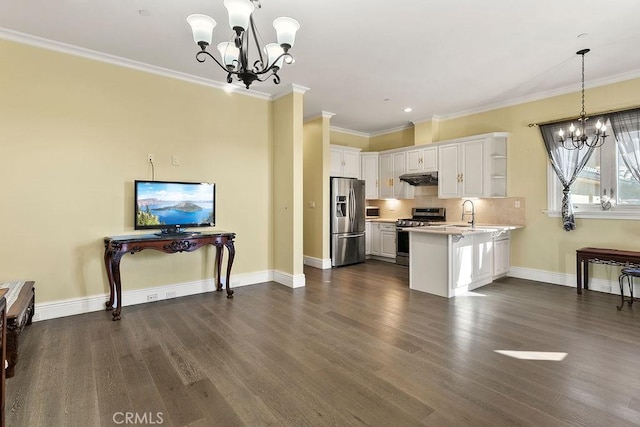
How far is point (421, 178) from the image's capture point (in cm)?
668

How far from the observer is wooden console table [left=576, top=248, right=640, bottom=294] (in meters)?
4.02

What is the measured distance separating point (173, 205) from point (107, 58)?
186 centimetres

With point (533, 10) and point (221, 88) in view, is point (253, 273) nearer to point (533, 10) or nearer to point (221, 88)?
point (221, 88)

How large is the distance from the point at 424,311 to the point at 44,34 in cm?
503

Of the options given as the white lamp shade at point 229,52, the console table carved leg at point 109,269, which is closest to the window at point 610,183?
the white lamp shade at point 229,52

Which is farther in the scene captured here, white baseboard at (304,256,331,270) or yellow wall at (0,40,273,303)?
white baseboard at (304,256,331,270)

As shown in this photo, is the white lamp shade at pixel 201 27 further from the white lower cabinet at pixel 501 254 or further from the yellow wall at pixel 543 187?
the yellow wall at pixel 543 187

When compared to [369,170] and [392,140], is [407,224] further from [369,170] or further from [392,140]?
[392,140]

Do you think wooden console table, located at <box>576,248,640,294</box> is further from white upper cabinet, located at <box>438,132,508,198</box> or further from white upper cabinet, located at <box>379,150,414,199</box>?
white upper cabinet, located at <box>379,150,414,199</box>

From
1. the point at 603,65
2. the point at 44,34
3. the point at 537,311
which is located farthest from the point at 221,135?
the point at 603,65

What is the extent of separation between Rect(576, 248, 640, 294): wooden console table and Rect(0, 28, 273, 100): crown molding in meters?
5.22

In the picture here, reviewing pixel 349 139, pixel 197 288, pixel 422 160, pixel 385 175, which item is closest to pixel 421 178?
pixel 422 160

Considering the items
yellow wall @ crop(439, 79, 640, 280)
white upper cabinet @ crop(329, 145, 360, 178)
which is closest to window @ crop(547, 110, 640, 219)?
yellow wall @ crop(439, 79, 640, 280)

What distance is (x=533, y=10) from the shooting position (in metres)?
2.91
